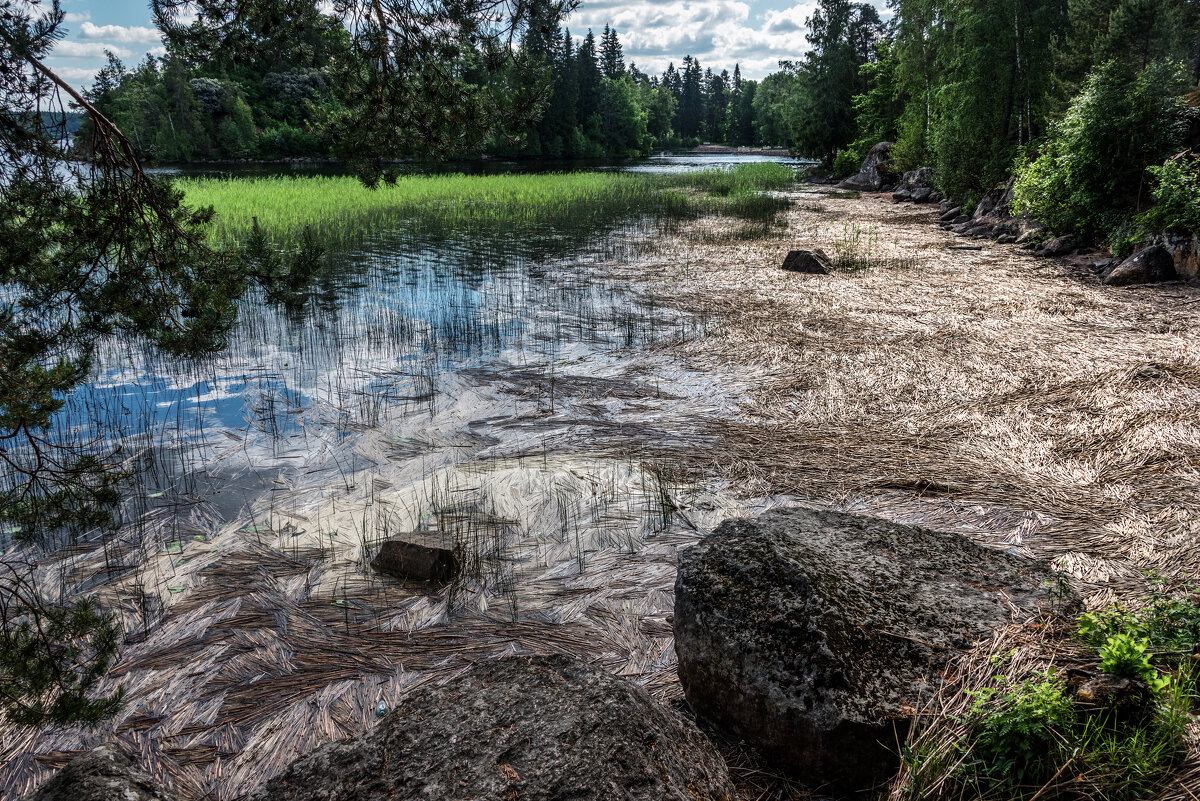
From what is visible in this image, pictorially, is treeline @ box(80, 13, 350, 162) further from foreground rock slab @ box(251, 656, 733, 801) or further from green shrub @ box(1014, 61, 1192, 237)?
foreground rock slab @ box(251, 656, 733, 801)

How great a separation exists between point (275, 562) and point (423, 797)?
2816 millimetres

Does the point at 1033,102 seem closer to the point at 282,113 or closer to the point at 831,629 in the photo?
the point at 831,629

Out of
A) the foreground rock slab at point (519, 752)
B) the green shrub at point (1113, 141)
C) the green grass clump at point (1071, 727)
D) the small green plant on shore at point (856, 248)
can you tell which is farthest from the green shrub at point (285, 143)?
the green grass clump at point (1071, 727)

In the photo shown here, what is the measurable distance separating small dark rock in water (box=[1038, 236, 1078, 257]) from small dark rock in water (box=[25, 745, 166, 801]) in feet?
50.8

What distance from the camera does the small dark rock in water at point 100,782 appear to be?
1566 millimetres

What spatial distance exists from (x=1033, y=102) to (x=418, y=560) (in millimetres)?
27165

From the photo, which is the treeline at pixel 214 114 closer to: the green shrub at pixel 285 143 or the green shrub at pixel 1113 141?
the green shrub at pixel 285 143

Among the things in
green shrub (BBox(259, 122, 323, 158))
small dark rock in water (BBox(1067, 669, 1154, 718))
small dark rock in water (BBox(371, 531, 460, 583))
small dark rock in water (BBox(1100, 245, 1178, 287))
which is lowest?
small dark rock in water (BBox(371, 531, 460, 583))

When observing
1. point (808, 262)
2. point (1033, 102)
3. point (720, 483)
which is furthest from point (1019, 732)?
point (1033, 102)

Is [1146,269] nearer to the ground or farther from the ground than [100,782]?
farther from the ground

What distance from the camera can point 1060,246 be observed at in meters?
12.6

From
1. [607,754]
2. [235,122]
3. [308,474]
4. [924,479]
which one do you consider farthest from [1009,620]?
[235,122]

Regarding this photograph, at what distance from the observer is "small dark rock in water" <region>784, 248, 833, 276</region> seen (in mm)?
11749

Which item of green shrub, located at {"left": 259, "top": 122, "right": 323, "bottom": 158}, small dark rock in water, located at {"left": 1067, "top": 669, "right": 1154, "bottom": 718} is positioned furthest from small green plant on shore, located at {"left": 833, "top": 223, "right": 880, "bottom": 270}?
green shrub, located at {"left": 259, "top": 122, "right": 323, "bottom": 158}
